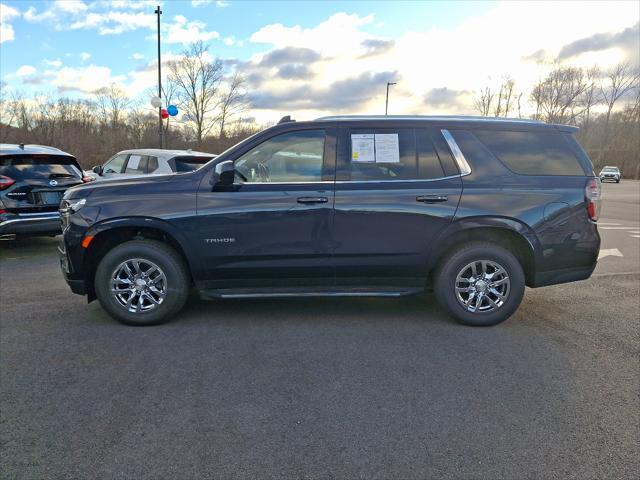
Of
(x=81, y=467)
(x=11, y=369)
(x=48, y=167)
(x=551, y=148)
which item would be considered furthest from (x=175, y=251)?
(x=48, y=167)

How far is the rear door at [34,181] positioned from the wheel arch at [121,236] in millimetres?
3708

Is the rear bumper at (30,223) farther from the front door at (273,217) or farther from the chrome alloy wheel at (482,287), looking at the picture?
the chrome alloy wheel at (482,287)

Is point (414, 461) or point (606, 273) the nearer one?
point (414, 461)

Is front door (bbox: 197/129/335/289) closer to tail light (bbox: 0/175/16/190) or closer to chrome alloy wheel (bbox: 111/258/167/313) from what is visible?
chrome alloy wheel (bbox: 111/258/167/313)

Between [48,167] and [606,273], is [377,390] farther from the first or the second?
[48,167]

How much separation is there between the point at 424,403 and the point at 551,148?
2832mm

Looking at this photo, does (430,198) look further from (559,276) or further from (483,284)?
(559,276)

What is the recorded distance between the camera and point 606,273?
21.4 ft

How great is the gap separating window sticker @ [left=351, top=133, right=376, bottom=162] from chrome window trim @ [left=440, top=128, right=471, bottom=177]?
0.69m

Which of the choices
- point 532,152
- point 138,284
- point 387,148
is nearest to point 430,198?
point 387,148

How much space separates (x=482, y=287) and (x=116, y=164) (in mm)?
9214

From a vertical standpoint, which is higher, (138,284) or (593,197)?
(593,197)

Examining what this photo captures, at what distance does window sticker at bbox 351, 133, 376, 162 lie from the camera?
422cm

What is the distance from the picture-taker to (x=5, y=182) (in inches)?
274
